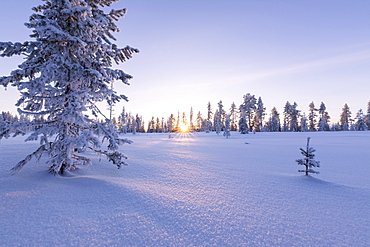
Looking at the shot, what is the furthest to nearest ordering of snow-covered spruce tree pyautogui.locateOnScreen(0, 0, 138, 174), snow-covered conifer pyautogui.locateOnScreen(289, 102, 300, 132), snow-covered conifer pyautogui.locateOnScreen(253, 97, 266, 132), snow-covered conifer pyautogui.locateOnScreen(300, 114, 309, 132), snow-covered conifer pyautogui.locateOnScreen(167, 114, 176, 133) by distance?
snow-covered conifer pyautogui.locateOnScreen(167, 114, 176, 133)
snow-covered conifer pyautogui.locateOnScreen(253, 97, 266, 132)
snow-covered conifer pyautogui.locateOnScreen(289, 102, 300, 132)
snow-covered conifer pyautogui.locateOnScreen(300, 114, 309, 132)
snow-covered spruce tree pyautogui.locateOnScreen(0, 0, 138, 174)

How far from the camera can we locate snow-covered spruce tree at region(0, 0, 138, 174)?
5316 millimetres

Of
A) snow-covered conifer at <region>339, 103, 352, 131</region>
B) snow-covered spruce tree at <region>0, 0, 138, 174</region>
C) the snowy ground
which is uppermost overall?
snow-covered conifer at <region>339, 103, 352, 131</region>

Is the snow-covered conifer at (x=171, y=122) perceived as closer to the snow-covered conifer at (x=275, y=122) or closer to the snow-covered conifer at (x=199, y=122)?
the snow-covered conifer at (x=199, y=122)

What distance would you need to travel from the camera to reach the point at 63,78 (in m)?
6.01

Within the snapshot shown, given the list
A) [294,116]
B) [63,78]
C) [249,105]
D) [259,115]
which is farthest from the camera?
[259,115]

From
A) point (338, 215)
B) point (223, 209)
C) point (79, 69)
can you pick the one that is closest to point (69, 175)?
point (79, 69)

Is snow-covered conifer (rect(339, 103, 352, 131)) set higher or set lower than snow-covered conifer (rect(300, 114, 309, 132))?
higher

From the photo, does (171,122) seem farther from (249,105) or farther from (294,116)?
(294,116)

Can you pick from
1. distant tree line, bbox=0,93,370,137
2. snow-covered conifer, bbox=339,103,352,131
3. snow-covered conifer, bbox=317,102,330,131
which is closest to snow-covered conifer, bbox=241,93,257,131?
distant tree line, bbox=0,93,370,137

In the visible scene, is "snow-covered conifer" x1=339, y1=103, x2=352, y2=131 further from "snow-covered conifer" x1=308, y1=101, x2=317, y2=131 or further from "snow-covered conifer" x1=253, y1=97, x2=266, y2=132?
"snow-covered conifer" x1=253, y1=97, x2=266, y2=132

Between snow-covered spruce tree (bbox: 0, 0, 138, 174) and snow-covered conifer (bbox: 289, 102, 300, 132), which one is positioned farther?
snow-covered conifer (bbox: 289, 102, 300, 132)

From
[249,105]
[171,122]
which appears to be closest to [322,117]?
[249,105]

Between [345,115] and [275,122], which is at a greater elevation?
[345,115]

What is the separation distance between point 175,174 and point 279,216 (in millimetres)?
4376
